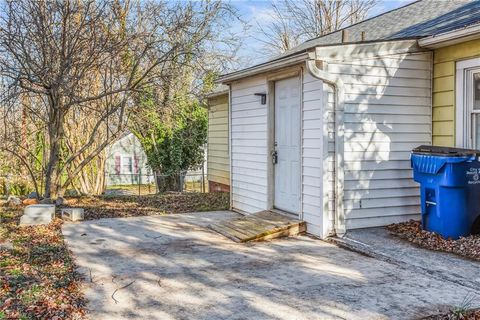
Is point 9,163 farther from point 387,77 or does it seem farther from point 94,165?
point 387,77

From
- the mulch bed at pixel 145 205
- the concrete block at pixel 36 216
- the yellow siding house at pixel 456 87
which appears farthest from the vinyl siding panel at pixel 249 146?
the concrete block at pixel 36 216

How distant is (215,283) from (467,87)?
414 cm

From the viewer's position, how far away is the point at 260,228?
6.14m

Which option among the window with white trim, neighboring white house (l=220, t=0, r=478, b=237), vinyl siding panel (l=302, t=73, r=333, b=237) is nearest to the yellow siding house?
neighboring white house (l=220, t=0, r=478, b=237)

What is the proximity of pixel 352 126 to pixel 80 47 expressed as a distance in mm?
5341

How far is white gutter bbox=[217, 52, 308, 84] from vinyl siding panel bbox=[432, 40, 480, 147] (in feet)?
6.44

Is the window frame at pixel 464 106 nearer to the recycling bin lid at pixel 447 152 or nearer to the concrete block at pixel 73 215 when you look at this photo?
the recycling bin lid at pixel 447 152

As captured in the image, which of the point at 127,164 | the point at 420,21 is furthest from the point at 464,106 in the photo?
the point at 127,164

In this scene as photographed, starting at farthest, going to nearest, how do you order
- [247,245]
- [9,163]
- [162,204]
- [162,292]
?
1. [9,163]
2. [162,204]
3. [247,245]
4. [162,292]

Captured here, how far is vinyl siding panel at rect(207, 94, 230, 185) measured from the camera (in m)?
12.9

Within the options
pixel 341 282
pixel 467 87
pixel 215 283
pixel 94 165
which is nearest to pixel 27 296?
pixel 215 283

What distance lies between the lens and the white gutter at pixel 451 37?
5209 millimetres

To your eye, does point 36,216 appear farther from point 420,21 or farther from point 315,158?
point 420,21

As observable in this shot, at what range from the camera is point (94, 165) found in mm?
15516
